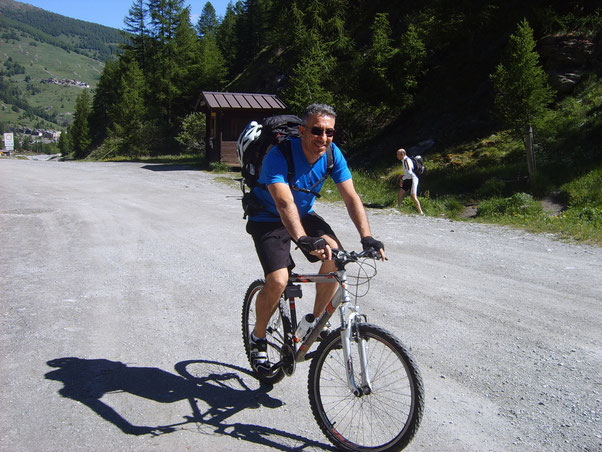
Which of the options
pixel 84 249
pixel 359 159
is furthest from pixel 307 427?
pixel 359 159

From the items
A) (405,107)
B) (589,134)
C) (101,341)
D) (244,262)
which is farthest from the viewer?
(405,107)

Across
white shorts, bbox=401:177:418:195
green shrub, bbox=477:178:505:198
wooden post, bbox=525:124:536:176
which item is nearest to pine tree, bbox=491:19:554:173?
wooden post, bbox=525:124:536:176

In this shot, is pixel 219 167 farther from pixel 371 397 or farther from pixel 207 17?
pixel 207 17

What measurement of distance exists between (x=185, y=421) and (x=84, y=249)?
6152 mm

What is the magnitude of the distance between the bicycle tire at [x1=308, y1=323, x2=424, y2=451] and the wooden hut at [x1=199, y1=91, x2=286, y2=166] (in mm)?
23348

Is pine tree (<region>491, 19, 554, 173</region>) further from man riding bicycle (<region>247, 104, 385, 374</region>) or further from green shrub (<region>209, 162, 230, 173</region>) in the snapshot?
green shrub (<region>209, 162, 230, 173</region>)

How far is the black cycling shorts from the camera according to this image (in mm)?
A: 3596

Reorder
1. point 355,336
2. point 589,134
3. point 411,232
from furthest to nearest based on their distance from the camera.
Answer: point 589,134 < point 411,232 < point 355,336

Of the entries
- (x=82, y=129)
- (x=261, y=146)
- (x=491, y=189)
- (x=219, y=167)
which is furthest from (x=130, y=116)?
(x=261, y=146)

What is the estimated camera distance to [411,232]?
36.3 ft

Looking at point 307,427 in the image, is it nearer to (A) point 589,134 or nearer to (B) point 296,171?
(B) point 296,171

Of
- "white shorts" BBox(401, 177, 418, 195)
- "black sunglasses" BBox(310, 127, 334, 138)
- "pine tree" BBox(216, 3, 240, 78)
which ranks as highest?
"pine tree" BBox(216, 3, 240, 78)

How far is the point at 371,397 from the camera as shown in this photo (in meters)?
3.25

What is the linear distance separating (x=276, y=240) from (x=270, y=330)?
2.76 feet
